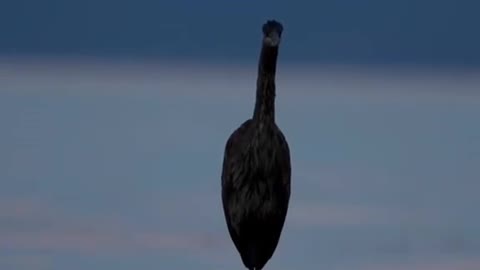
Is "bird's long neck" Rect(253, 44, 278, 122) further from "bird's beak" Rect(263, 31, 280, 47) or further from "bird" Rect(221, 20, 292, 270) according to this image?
"bird's beak" Rect(263, 31, 280, 47)

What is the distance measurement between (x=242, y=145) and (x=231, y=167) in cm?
11

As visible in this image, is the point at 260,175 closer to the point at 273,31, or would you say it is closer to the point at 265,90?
the point at 265,90

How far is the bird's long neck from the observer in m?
6.23

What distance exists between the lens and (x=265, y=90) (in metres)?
6.26

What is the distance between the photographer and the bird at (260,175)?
20.6ft

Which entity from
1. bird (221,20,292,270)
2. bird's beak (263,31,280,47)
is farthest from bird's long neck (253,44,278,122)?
bird's beak (263,31,280,47)

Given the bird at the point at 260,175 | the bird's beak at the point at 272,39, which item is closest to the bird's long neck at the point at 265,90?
the bird at the point at 260,175

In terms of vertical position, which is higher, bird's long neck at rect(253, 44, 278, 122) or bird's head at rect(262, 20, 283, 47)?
bird's head at rect(262, 20, 283, 47)

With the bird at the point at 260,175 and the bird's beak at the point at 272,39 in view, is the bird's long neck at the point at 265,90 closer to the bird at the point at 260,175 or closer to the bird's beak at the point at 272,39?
the bird at the point at 260,175

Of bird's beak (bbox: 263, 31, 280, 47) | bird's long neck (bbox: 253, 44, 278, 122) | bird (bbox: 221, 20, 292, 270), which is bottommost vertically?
bird (bbox: 221, 20, 292, 270)

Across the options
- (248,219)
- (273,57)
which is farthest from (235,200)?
(273,57)

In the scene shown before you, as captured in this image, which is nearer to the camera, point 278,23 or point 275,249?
point 278,23

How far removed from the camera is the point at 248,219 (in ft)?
20.7

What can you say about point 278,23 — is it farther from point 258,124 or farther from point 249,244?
point 249,244
